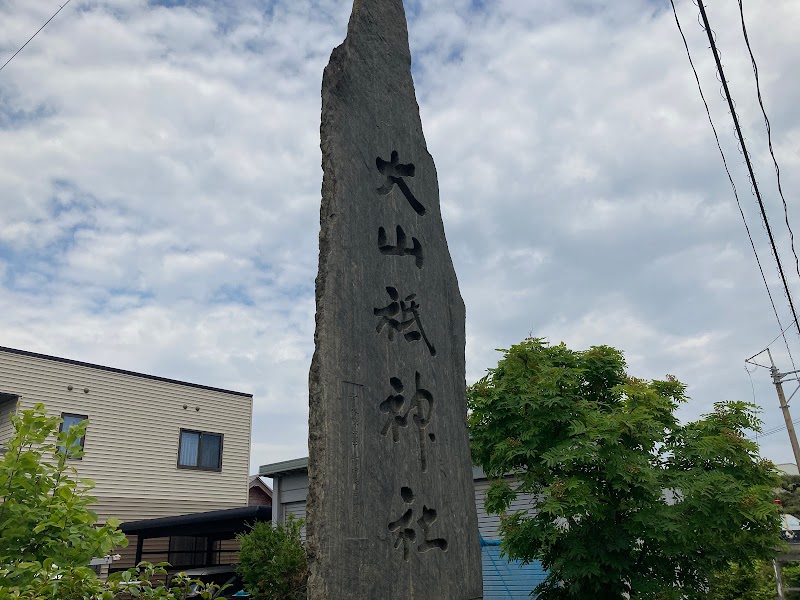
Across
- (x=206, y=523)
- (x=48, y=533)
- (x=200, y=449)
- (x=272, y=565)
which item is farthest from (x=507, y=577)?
(x=200, y=449)

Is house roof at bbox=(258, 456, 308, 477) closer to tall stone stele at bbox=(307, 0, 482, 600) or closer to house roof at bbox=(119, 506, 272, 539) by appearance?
house roof at bbox=(119, 506, 272, 539)

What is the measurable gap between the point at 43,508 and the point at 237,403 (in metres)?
17.6

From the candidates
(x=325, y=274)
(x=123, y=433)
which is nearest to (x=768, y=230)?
(x=325, y=274)

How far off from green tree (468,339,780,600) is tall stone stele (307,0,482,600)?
331 centimetres

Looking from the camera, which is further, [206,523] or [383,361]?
[206,523]

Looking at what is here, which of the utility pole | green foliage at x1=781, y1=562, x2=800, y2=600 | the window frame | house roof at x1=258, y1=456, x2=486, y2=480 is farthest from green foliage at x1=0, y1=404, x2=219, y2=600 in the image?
the utility pole

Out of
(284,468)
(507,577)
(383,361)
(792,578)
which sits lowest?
(792,578)

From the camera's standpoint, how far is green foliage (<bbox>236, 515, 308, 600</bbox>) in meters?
10.3

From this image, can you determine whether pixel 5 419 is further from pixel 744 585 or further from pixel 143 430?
pixel 744 585

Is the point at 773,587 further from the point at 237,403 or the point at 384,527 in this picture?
the point at 237,403

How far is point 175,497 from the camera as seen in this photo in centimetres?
1944

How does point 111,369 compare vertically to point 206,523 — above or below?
above

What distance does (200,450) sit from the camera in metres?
20.7

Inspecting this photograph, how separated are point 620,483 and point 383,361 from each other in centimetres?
449
